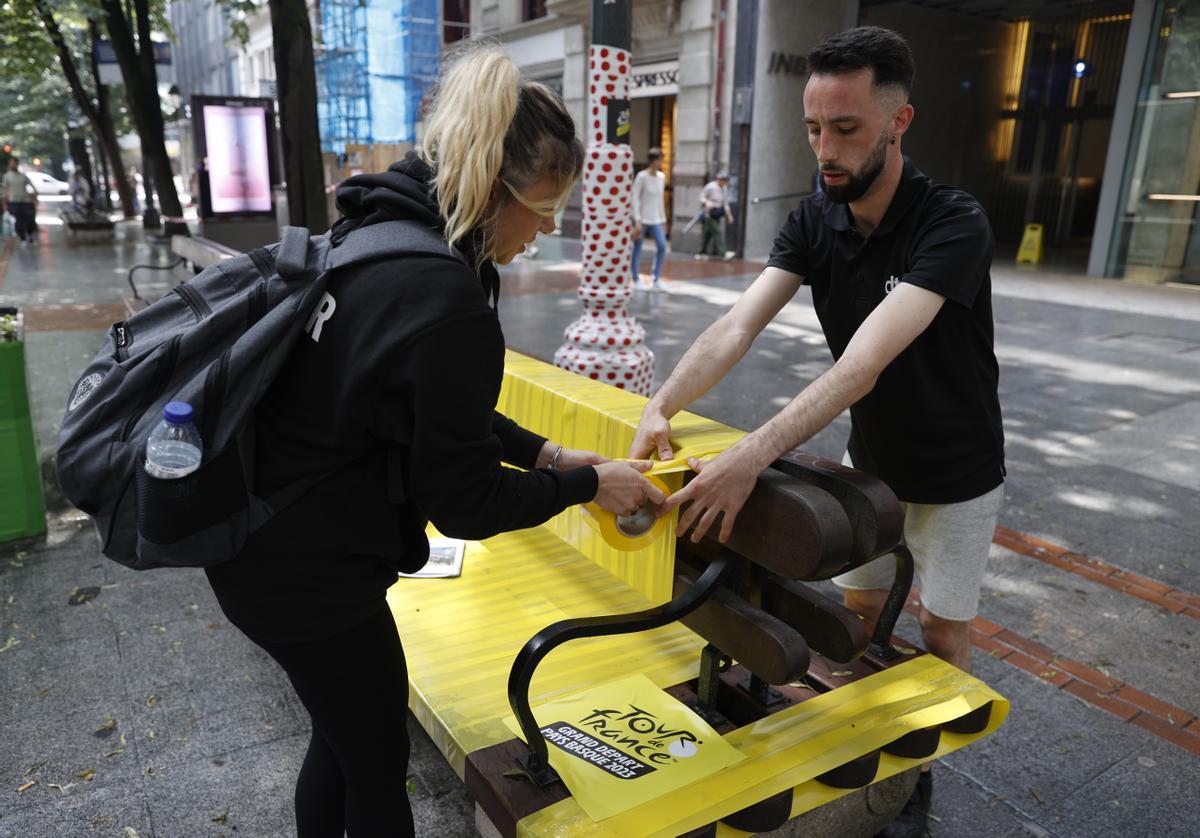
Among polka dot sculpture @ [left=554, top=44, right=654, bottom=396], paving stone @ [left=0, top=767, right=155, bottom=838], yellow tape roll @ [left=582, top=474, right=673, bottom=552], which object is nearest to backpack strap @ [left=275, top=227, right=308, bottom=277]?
yellow tape roll @ [left=582, top=474, right=673, bottom=552]

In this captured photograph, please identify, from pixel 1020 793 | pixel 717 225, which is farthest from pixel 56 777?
pixel 717 225

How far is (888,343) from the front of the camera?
212 cm

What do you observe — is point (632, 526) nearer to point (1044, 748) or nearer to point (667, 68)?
point (1044, 748)

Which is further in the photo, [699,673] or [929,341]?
[699,673]

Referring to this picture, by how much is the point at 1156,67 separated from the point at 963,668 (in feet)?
51.4

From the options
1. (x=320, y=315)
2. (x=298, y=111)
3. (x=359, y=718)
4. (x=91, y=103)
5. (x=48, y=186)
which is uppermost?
(x=91, y=103)

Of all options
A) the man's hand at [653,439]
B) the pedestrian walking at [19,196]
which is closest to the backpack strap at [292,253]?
the man's hand at [653,439]

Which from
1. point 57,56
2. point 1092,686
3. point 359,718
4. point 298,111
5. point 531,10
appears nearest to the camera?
point 359,718

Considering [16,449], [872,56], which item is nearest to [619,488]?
[872,56]

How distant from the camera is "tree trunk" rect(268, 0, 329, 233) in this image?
27.5 feet

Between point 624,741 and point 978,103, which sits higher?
point 978,103

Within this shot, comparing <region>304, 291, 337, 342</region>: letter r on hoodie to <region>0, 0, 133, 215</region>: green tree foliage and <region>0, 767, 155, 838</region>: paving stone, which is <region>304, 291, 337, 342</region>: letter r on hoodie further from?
<region>0, 0, 133, 215</region>: green tree foliage

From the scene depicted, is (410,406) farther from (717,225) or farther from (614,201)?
(717,225)

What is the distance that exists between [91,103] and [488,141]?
32803 mm
